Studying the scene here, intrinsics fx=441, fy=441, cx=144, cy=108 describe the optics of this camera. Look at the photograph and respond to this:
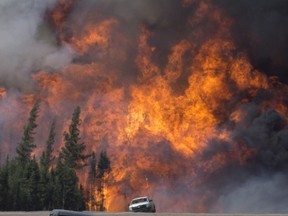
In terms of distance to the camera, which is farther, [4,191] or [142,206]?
[4,191]

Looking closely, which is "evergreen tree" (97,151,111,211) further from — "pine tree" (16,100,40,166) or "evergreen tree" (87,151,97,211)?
"pine tree" (16,100,40,166)

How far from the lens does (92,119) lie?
360 feet

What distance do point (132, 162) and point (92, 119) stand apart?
17.3 meters

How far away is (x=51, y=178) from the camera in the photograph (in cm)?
8494

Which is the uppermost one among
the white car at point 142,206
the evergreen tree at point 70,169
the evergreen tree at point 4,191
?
the evergreen tree at point 70,169

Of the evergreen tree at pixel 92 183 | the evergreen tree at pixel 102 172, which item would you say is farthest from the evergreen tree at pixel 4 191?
the evergreen tree at pixel 92 183

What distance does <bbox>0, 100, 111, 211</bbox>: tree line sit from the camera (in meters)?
76.6

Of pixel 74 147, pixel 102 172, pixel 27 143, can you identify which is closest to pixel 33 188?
pixel 74 147

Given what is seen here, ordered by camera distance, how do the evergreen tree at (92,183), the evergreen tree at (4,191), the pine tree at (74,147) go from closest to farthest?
the evergreen tree at (4,191), the pine tree at (74,147), the evergreen tree at (92,183)

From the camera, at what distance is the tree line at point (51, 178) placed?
251 ft

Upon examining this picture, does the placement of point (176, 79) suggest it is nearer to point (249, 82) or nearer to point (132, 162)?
point (249, 82)

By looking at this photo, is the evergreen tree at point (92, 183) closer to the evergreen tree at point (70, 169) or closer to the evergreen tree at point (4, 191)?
the evergreen tree at point (70, 169)

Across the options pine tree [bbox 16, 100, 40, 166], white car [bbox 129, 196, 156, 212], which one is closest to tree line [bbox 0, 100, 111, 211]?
pine tree [bbox 16, 100, 40, 166]

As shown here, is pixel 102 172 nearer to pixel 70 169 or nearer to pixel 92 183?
pixel 92 183
